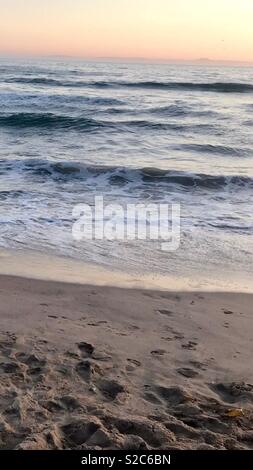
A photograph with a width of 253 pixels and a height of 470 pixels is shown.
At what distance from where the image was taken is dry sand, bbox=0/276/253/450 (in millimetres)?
2822

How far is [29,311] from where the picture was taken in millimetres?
4445

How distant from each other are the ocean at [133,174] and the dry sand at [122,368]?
3.10ft

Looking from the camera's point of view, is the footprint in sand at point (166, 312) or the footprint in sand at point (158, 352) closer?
the footprint in sand at point (158, 352)

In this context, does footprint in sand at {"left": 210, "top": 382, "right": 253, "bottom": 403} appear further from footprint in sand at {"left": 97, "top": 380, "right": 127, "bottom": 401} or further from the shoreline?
the shoreline

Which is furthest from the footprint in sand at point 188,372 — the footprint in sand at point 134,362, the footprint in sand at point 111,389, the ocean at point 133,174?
the ocean at point 133,174

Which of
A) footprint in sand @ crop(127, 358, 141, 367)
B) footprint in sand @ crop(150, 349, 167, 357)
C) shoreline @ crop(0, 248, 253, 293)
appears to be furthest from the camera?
shoreline @ crop(0, 248, 253, 293)

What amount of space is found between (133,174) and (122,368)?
7307mm

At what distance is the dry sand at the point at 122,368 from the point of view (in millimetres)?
2822

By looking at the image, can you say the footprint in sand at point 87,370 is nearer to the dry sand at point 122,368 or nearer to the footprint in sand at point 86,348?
the dry sand at point 122,368

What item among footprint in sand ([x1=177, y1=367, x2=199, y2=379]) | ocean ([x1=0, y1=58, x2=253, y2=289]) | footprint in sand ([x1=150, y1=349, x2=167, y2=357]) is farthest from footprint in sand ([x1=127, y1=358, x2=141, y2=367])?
ocean ([x1=0, y1=58, x2=253, y2=289])

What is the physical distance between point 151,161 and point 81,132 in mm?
5297

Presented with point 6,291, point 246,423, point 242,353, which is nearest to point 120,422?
point 246,423

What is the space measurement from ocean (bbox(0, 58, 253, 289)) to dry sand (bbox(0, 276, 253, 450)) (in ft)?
3.10
